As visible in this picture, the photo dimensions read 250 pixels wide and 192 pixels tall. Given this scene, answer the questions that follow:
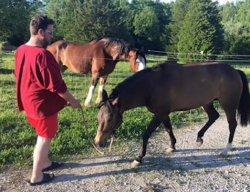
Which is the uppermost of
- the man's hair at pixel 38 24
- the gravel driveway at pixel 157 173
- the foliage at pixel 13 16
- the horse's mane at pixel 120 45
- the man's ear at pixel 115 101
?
the foliage at pixel 13 16

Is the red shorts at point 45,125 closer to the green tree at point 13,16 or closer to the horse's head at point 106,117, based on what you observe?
the horse's head at point 106,117

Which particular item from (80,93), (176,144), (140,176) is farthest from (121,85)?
(80,93)

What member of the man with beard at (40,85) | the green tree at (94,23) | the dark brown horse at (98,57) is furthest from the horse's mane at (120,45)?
the green tree at (94,23)

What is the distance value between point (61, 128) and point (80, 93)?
3.04 m

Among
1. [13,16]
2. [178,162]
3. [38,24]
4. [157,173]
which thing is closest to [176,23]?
[13,16]

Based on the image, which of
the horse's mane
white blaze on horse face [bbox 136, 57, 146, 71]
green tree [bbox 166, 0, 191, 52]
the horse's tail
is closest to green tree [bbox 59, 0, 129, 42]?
green tree [bbox 166, 0, 191, 52]

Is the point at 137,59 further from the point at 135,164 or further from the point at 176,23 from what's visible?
the point at 176,23

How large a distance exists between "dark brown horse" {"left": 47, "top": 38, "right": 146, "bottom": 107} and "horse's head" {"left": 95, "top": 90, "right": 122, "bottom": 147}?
3.00 metres

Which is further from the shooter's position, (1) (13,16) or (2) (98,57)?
(1) (13,16)

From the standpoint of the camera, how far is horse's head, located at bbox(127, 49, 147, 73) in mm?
6207

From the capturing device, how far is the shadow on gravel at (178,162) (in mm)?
3402

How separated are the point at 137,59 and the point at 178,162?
322 centimetres

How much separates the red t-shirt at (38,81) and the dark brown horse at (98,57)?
11.4 feet

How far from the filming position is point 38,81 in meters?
2.67
